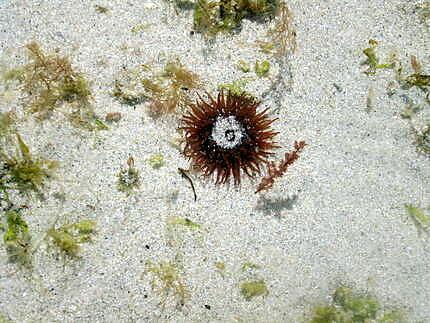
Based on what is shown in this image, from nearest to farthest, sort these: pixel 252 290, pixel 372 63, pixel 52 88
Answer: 1. pixel 252 290
2. pixel 52 88
3. pixel 372 63

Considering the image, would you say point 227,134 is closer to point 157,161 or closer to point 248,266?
point 157,161

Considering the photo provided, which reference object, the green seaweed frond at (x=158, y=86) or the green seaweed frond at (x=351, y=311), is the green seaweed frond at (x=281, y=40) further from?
Result: the green seaweed frond at (x=351, y=311)

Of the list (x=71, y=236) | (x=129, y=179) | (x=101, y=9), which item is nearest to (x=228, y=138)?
(x=129, y=179)

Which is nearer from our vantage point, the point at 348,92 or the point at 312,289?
the point at 312,289

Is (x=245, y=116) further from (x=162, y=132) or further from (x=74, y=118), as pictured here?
(x=74, y=118)

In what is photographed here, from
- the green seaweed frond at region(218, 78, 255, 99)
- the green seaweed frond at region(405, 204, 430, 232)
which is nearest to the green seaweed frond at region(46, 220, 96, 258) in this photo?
the green seaweed frond at region(218, 78, 255, 99)

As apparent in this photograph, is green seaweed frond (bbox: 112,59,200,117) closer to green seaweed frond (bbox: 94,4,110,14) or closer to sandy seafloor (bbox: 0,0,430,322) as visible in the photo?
sandy seafloor (bbox: 0,0,430,322)

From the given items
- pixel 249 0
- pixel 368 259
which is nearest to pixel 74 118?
pixel 249 0
